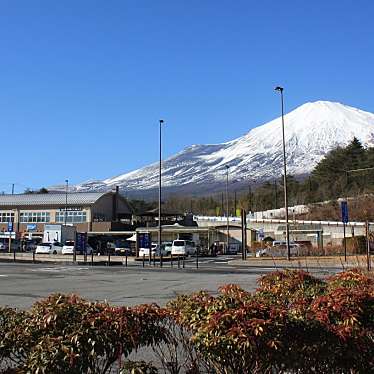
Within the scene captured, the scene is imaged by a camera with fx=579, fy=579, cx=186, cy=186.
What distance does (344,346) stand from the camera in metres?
4.34

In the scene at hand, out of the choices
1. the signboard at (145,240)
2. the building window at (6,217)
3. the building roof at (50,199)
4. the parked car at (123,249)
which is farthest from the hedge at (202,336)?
the building window at (6,217)

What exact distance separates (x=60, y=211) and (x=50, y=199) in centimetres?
361

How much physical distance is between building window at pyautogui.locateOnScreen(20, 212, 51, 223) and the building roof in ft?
5.25

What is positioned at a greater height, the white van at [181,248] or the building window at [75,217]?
the building window at [75,217]

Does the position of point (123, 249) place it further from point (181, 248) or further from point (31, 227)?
point (31, 227)

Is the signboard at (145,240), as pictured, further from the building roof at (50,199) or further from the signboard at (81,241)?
the building roof at (50,199)

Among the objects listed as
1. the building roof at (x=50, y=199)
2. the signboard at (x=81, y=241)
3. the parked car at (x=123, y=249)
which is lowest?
the parked car at (x=123, y=249)

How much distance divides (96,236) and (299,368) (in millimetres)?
93350

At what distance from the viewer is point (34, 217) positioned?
102 meters

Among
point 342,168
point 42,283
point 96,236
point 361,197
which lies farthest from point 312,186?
point 42,283

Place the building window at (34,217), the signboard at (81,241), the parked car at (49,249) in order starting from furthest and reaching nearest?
the building window at (34,217)
the parked car at (49,249)
the signboard at (81,241)

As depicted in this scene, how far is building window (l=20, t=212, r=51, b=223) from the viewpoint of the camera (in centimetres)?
10138

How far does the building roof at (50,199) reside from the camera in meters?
99.9

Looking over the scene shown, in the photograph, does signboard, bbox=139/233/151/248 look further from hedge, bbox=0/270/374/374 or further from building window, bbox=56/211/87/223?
building window, bbox=56/211/87/223
